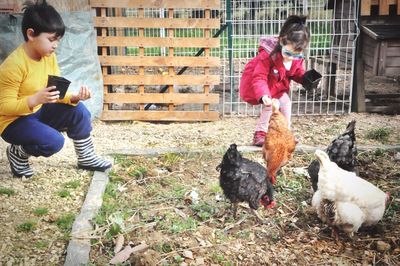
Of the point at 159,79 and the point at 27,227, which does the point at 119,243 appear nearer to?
the point at 27,227

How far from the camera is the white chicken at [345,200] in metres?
3.32

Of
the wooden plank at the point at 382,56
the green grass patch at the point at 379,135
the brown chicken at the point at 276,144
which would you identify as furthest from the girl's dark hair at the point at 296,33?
the wooden plank at the point at 382,56

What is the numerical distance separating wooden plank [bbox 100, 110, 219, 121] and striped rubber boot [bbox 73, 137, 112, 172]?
91.7 inches

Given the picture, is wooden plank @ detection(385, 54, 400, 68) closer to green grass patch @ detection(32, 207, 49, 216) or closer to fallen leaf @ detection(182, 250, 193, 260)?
fallen leaf @ detection(182, 250, 193, 260)

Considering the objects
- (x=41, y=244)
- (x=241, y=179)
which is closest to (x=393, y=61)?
(x=241, y=179)

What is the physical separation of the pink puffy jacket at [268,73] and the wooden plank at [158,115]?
1.69 meters

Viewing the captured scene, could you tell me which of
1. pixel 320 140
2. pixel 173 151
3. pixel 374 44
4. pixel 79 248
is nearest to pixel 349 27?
pixel 374 44

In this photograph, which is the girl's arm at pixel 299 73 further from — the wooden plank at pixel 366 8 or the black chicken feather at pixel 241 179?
the wooden plank at pixel 366 8

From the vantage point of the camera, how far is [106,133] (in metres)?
6.10

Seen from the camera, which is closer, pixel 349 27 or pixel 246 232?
pixel 246 232

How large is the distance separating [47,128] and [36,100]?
0.44m

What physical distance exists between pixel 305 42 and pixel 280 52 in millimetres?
455

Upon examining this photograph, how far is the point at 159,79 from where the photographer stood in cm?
676

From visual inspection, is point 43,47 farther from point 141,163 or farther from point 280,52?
point 280,52
